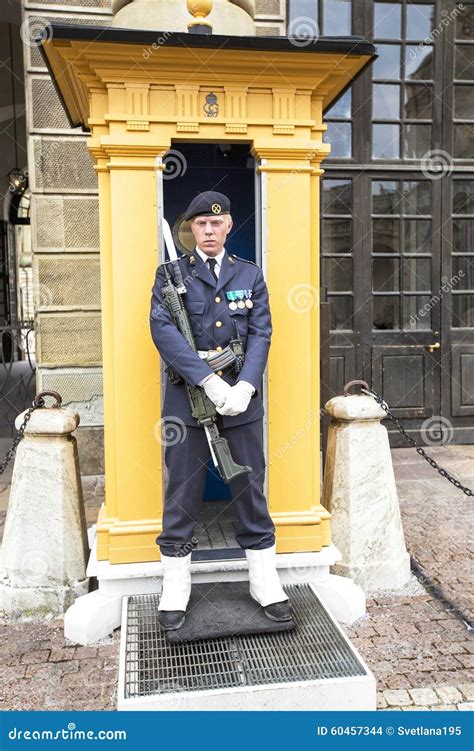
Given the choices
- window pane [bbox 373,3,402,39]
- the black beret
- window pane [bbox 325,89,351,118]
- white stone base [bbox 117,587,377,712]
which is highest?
window pane [bbox 373,3,402,39]

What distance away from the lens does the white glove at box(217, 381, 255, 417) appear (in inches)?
125

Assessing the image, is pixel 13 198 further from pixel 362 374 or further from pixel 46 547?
pixel 46 547

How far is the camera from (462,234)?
25.6ft

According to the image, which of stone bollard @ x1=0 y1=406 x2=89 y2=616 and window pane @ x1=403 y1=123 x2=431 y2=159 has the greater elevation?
window pane @ x1=403 y1=123 x2=431 y2=159

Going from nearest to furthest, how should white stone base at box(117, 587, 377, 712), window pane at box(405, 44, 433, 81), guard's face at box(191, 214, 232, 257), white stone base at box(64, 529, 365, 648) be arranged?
white stone base at box(117, 587, 377, 712), guard's face at box(191, 214, 232, 257), white stone base at box(64, 529, 365, 648), window pane at box(405, 44, 433, 81)

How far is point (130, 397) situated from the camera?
3.66 meters

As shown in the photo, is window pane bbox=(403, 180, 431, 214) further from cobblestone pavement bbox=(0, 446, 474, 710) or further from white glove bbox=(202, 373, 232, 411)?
white glove bbox=(202, 373, 232, 411)

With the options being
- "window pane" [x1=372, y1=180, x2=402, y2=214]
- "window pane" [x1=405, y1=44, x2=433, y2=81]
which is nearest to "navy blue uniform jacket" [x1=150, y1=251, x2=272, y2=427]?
"window pane" [x1=372, y1=180, x2=402, y2=214]

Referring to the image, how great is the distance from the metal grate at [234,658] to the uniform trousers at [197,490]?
42 centimetres

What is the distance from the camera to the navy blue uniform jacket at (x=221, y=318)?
333 cm

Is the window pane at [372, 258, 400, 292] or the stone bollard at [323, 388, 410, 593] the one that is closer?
the stone bollard at [323, 388, 410, 593]

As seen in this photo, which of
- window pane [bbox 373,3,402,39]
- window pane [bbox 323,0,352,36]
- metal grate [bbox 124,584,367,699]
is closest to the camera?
metal grate [bbox 124,584,367,699]

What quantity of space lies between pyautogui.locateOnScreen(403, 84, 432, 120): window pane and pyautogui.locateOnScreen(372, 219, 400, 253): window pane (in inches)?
46.7

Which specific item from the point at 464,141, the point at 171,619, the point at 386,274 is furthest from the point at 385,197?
the point at 171,619
